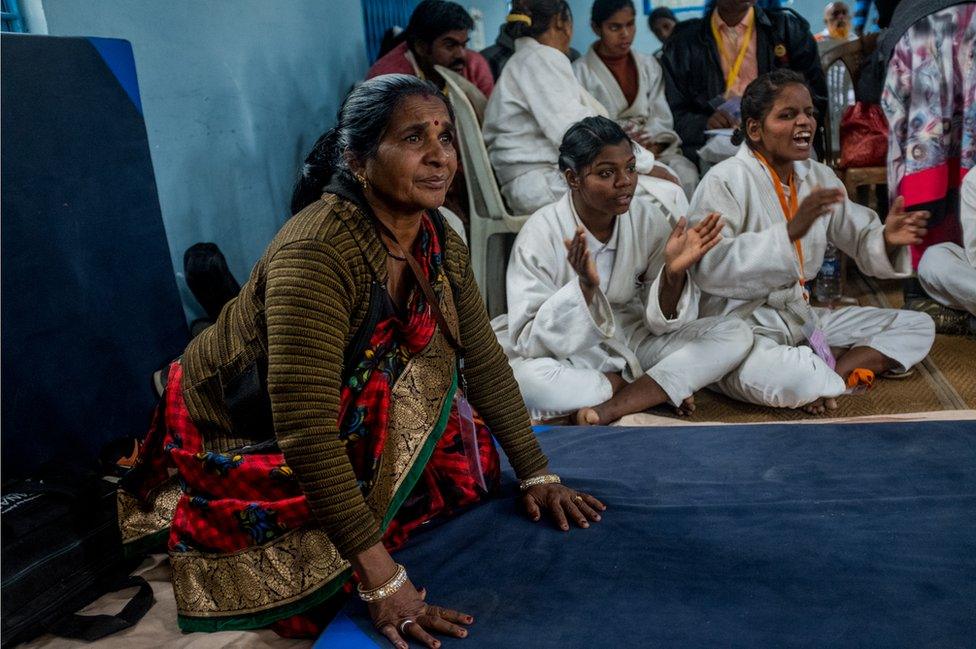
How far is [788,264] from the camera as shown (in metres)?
2.74

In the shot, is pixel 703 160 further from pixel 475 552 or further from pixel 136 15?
pixel 475 552

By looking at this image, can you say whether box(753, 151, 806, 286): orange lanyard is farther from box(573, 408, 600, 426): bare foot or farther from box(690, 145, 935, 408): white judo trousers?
box(573, 408, 600, 426): bare foot

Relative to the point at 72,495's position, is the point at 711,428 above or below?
below

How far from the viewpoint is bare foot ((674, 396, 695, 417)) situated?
2.85 m

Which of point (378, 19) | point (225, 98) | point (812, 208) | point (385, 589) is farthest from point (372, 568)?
point (378, 19)

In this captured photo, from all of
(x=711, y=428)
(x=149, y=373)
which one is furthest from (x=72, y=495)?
(x=711, y=428)

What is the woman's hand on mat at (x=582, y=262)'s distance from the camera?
2551 millimetres

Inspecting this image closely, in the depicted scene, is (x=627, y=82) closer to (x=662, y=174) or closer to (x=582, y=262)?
(x=662, y=174)

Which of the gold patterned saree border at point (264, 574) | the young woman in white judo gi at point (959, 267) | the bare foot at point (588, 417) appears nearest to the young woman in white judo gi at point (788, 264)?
the young woman in white judo gi at point (959, 267)

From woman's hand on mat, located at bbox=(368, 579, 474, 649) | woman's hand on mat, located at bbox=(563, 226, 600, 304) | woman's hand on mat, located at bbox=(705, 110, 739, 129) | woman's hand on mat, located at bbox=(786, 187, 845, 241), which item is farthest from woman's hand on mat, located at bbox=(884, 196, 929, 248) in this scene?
woman's hand on mat, located at bbox=(368, 579, 474, 649)

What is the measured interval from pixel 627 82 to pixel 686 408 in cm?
212

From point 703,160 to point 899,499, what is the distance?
2.60 m

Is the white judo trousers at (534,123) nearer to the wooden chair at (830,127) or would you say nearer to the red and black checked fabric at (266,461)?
the wooden chair at (830,127)

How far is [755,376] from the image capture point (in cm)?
280
